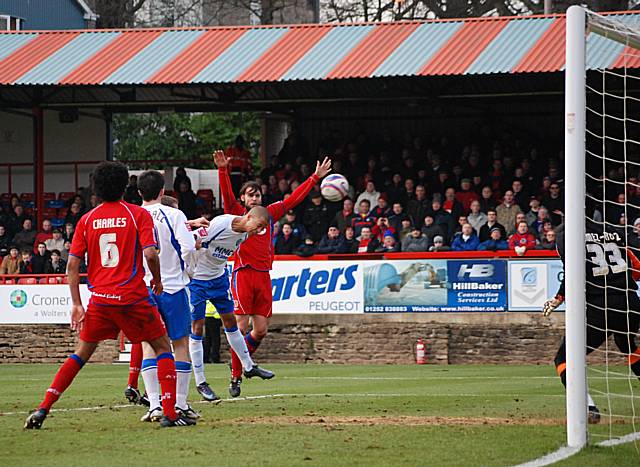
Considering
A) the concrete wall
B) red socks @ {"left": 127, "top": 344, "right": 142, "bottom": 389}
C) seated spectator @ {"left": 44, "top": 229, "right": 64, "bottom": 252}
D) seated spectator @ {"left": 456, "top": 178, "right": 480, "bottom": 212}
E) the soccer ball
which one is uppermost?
the concrete wall

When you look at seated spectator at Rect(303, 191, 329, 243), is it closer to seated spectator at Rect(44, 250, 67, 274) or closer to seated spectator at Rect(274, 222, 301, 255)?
seated spectator at Rect(274, 222, 301, 255)

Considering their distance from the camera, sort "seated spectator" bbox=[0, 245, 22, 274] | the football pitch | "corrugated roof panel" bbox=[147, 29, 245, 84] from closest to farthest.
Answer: the football pitch
"seated spectator" bbox=[0, 245, 22, 274]
"corrugated roof panel" bbox=[147, 29, 245, 84]

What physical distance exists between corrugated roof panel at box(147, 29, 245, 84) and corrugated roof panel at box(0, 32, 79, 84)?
3391 mm

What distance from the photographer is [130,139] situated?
54.8 m

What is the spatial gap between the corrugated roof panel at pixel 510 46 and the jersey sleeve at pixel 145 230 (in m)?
16.3

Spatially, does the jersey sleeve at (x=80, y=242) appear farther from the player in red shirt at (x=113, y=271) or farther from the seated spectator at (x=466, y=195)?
the seated spectator at (x=466, y=195)

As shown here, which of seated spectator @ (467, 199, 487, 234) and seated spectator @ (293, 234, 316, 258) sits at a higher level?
seated spectator @ (467, 199, 487, 234)

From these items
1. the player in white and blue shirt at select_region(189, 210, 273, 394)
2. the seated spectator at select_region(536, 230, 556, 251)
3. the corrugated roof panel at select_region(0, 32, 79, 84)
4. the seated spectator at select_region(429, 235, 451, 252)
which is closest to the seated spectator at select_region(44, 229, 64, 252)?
the corrugated roof panel at select_region(0, 32, 79, 84)

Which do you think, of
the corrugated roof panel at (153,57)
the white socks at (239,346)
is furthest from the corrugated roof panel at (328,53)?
the white socks at (239,346)

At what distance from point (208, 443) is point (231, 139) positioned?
148 ft

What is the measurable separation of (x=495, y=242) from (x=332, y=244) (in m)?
3.32

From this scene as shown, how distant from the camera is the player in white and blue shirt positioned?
11148mm

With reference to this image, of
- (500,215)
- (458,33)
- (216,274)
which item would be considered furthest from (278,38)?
(216,274)

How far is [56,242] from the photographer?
1054 inches
